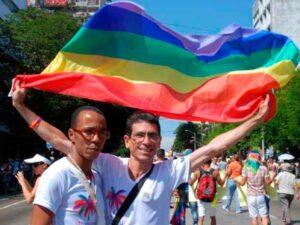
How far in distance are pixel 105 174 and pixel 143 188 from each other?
290mm

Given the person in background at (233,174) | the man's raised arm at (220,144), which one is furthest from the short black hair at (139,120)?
the person in background at (233,174)

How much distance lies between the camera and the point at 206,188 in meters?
11.6

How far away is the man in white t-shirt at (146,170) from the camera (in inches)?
152

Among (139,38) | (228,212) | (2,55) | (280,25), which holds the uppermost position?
(280,25)

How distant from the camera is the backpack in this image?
11.4 m

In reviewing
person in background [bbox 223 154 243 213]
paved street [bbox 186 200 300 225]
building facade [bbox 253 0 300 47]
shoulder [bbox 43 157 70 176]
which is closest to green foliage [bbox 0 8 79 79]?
person in background [bbox 223 154 243 213]

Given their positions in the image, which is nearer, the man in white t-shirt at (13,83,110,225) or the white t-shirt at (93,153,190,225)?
the man in white t-shirt at (13,83,110,225)

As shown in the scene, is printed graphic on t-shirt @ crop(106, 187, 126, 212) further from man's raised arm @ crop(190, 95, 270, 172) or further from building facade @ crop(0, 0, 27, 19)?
building facade @ crop(0, 0, 27, 19)

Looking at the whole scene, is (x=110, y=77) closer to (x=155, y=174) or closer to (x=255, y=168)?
(x=155, y=174)

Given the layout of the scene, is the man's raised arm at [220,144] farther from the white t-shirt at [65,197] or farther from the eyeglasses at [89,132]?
the white t-shirt at [65,197]

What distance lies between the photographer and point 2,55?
39.4 meters

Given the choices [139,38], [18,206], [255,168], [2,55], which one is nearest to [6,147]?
[2,55]

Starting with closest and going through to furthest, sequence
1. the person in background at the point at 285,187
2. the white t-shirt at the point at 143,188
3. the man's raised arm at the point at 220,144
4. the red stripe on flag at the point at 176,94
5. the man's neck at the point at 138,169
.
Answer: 1. the white t-shirt at the point at 143,188
2. the man's neck at the point at 138,169
3. the man's raised arm at the point at 220,144
4. the red stripe on flag at the point at 176,94
5. the person in background at the point at 285,187

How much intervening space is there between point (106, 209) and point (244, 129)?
3.88 ft
